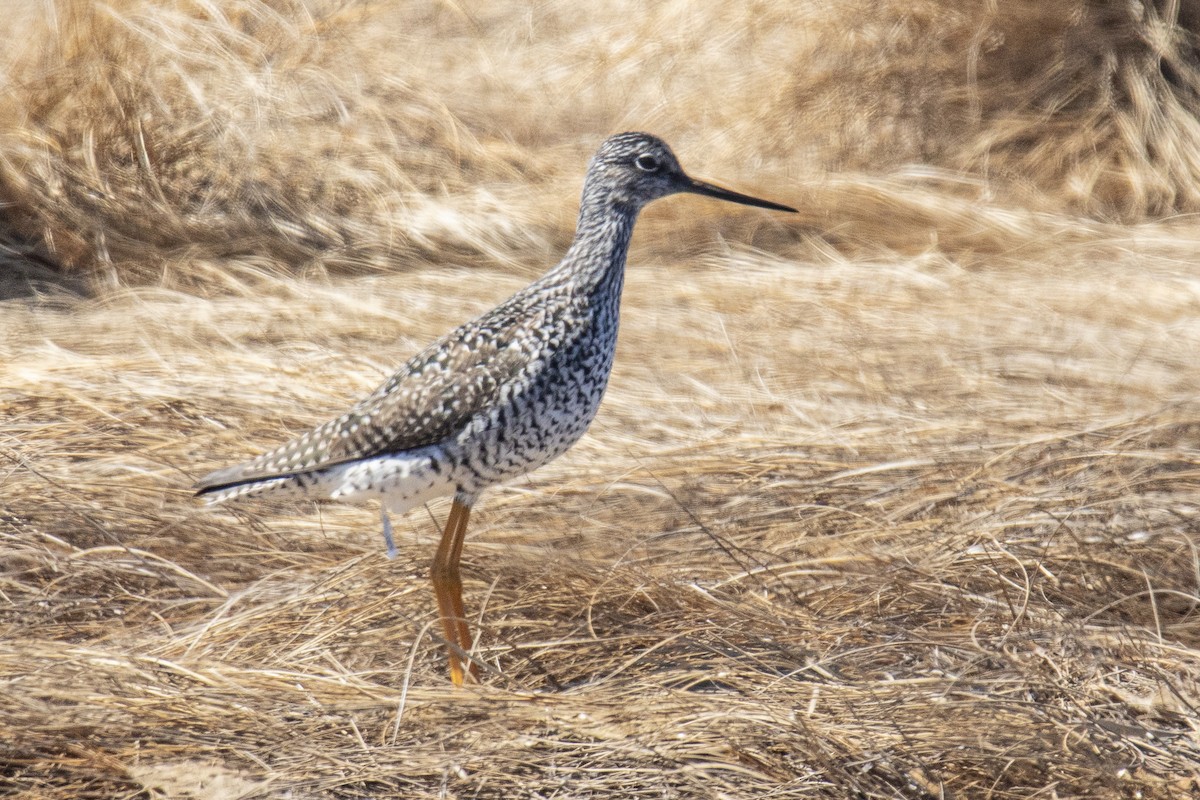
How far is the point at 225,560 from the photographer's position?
441cm

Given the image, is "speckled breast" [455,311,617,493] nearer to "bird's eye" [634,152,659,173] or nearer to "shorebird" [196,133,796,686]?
"shorebird" [196,133,796,686]

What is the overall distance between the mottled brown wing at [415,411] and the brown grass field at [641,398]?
1.48 ft

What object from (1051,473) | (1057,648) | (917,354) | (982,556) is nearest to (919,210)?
(917,354)

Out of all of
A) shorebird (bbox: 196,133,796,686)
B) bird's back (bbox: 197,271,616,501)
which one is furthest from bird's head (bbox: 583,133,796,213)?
bird's back (bbox: 197,271,616,501)

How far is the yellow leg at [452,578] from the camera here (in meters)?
3.78

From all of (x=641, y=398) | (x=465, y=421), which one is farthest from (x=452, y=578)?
(x=641, y=398)

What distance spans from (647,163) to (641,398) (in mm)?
1681

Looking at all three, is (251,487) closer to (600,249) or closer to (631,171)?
(600,249)

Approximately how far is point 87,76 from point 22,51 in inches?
22.7

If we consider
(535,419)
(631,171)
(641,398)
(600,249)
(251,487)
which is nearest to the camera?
(535,419)

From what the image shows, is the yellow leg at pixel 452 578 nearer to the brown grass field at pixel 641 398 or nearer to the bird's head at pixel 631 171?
the brown grass field at pixel 641 398

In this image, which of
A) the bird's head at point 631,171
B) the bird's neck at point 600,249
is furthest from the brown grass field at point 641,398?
the bird's head at point 631,171

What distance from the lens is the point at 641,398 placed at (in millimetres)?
5660

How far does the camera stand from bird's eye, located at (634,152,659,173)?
411 cm
